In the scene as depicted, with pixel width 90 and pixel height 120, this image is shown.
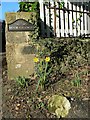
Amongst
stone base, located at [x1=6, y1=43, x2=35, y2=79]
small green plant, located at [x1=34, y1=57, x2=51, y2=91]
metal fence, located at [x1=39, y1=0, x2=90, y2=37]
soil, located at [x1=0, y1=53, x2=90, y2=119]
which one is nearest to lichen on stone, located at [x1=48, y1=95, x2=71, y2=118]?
soil, located at [x1=0, y1=53, x2=90, y2=119]

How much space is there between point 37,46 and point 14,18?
87 cm

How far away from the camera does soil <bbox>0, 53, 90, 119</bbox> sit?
482cm

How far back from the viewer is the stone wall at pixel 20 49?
688 cm

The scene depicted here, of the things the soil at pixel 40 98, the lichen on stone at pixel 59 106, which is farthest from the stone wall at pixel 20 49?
the lichen on stone at pixel 59 106

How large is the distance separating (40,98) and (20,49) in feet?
6.34

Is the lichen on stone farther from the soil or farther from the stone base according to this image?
the stone base

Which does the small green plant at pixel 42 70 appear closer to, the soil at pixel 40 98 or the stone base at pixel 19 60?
the soil at pixel 40 98

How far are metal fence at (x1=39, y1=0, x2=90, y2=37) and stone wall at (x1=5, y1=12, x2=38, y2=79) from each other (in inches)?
30.8

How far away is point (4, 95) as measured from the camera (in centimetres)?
564

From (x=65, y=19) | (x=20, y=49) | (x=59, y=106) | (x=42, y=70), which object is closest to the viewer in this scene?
(x=59, y=106)

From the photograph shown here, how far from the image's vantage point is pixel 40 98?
5.29 m

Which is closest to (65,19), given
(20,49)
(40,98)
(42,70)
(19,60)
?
(20,49)

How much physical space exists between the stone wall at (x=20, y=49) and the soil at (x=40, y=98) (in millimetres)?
600

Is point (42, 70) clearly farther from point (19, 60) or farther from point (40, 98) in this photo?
point (40, 98)
